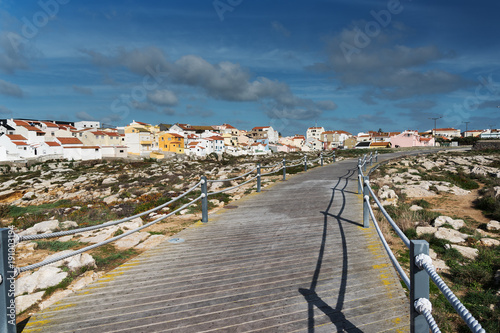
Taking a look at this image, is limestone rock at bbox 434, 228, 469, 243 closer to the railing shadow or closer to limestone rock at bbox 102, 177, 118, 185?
the railing shadow

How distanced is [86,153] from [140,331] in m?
73.9

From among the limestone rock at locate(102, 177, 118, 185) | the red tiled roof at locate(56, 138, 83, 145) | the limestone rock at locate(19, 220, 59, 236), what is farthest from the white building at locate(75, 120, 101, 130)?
the limestone rock at locate(19, 220, 59, 236)

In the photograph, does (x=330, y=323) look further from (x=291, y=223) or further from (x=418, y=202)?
(x=418, y=202)

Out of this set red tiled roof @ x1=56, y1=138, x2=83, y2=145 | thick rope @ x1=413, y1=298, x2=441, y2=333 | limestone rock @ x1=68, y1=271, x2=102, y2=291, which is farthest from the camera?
red tiled roof @ x1=56, y1=138, x2=83, y2=145

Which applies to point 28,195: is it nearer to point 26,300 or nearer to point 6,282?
point 26,300

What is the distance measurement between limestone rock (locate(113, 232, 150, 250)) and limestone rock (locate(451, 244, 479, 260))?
851cm

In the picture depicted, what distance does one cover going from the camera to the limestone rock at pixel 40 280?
597 cm

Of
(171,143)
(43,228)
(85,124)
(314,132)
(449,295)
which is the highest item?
(85,124)

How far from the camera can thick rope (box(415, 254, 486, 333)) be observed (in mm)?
1727

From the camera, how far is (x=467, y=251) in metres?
7.71

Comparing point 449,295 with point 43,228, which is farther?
point 43,228

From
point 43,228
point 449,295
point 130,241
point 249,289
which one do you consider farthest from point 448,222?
point 43,228

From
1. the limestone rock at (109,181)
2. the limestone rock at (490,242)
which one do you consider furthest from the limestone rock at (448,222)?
the limestone rock at (109,181)

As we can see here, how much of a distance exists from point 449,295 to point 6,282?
12.6ft
